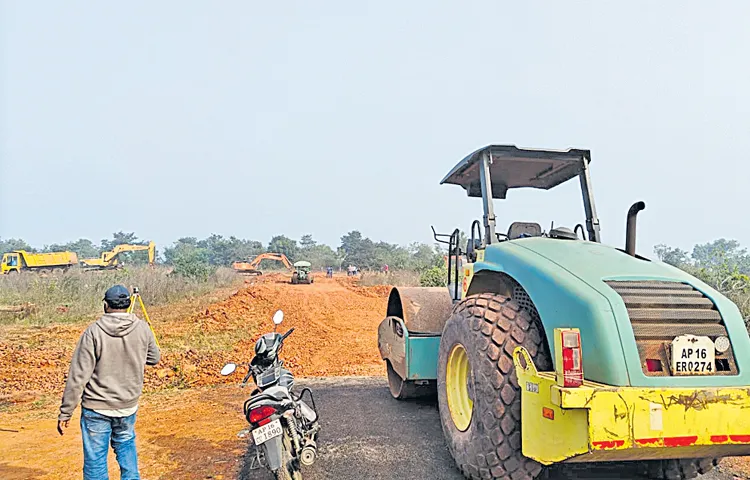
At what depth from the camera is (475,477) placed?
12.6ft

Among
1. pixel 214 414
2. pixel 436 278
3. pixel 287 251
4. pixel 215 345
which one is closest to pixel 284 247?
pixel 287 251

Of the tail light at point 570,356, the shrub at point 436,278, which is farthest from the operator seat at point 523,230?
the shrub at point 436,278

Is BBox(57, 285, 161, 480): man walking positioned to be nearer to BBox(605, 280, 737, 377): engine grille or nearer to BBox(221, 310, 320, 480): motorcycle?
BBox(221, 310, 320, 480): motorcycle

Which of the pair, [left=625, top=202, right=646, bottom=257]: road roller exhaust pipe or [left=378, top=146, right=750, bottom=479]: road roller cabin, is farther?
[left=625, top=202, right=646, bottom=257]: road roller exhaust pipe

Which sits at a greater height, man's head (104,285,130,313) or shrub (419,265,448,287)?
man's head (104,285,130,313)

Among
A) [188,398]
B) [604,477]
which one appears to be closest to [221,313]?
[188,398]

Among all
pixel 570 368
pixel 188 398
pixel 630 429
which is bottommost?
pixel 188 398

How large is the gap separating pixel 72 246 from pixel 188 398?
85139 mm

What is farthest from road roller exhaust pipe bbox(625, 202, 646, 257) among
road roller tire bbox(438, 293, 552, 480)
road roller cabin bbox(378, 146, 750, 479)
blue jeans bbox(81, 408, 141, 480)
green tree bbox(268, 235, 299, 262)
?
green tree bbox(268, 235, 299, 262)

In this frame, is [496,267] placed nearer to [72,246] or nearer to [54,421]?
[54,421]

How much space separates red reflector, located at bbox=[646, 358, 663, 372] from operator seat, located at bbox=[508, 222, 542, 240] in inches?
88.8

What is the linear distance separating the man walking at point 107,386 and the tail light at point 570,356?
2943 mm

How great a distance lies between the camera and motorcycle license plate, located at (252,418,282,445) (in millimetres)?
3947

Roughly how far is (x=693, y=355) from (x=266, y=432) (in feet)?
9.15
